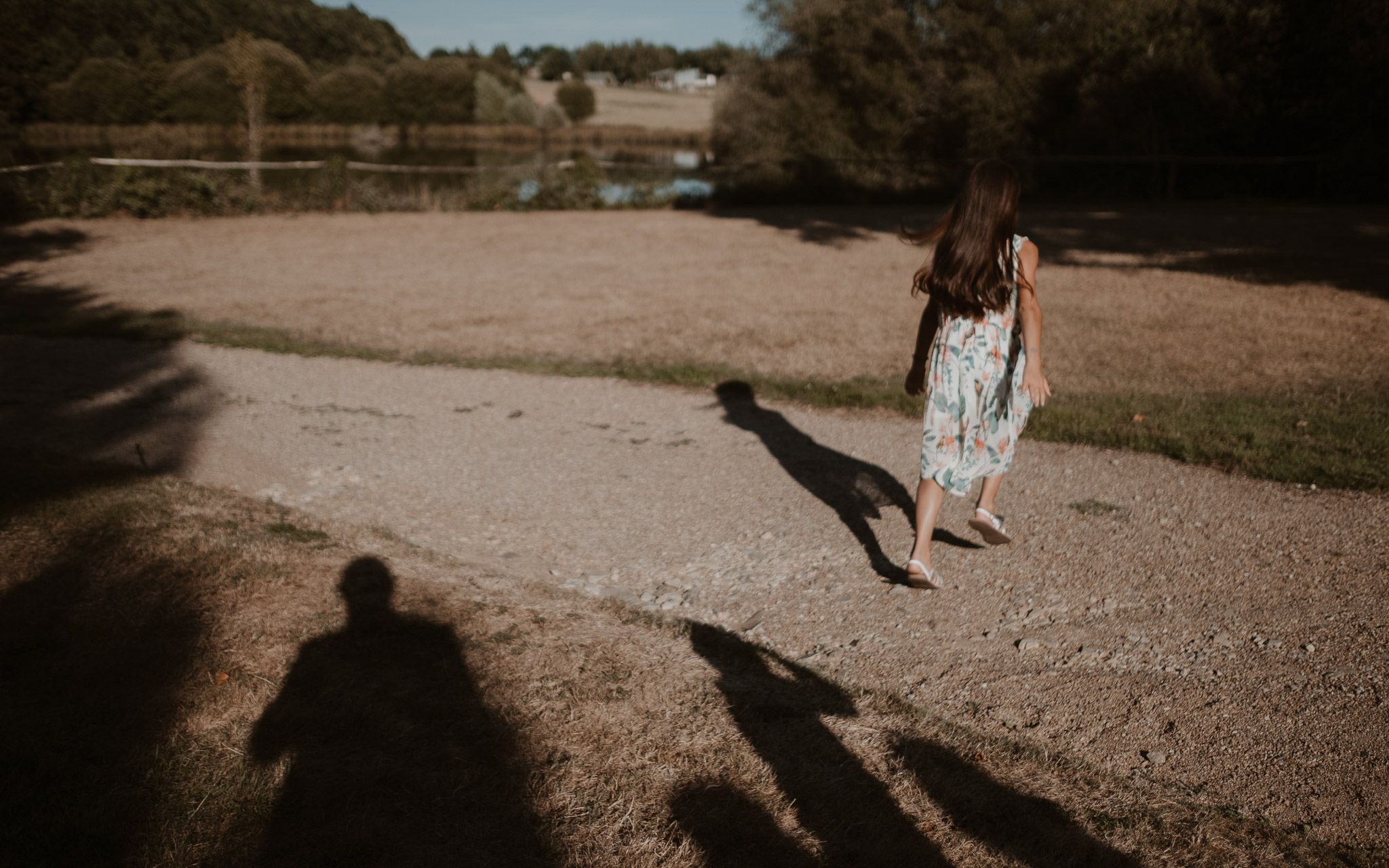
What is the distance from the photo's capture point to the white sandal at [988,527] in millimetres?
4488

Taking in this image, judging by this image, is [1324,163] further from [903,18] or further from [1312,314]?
[1312,314]

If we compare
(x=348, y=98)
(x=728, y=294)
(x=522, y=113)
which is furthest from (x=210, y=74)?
(x=728, y=294)

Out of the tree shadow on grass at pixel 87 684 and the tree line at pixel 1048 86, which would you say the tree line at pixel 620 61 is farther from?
the tree shadow on grass at pixel 87 684

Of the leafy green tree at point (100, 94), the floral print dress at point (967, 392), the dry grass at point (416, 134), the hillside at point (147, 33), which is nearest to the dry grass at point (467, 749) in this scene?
the floral print dress at point (967, 392)

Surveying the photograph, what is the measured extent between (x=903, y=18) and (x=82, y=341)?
29.2 metres

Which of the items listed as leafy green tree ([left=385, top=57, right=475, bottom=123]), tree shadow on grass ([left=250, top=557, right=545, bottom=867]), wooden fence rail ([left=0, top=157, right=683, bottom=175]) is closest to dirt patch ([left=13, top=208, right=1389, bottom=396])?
wooden fence rail ([left=0, top=157, right=683, bottom=175])

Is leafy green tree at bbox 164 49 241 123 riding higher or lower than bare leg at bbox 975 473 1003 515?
higher

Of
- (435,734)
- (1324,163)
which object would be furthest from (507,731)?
(1324,163)

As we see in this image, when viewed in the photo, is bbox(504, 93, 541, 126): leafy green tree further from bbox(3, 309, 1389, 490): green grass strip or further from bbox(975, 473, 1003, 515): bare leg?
bbox(975, 473, 1003, 515): bare leg

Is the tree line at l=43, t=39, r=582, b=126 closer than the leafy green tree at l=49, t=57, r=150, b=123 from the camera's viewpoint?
No

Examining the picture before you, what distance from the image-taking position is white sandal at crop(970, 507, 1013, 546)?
4.49 metres

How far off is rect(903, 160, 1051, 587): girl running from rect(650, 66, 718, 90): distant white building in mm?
148794

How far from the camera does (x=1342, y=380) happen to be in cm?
767

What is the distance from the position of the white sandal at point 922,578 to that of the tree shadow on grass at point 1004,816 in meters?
1.23
